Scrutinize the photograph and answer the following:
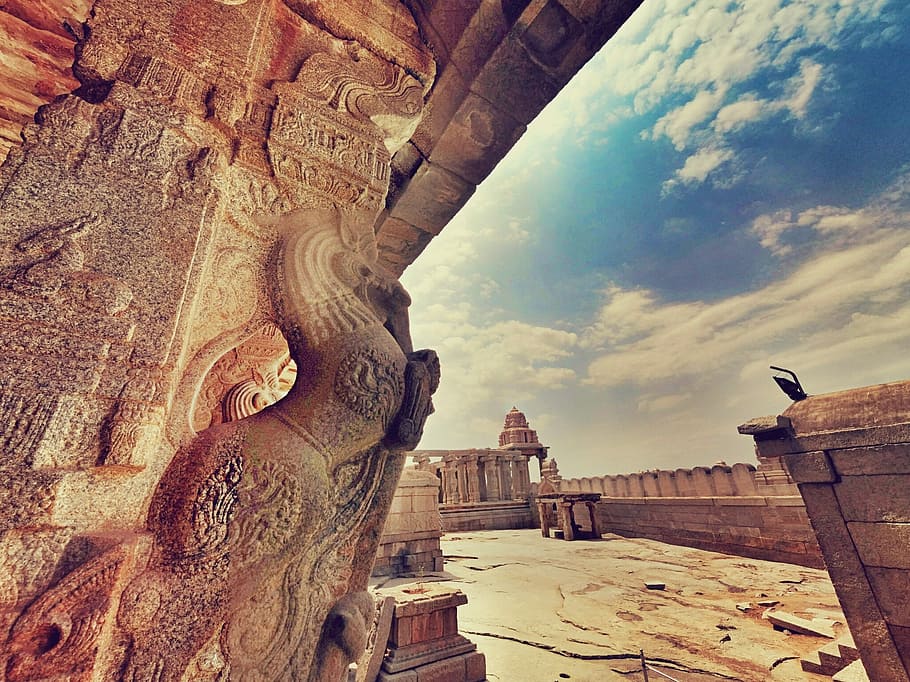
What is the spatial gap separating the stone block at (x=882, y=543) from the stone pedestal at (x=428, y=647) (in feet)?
11.3

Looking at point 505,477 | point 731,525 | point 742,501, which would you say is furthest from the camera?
point 505,477

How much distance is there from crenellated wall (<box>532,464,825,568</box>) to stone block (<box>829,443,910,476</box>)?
7.19 m

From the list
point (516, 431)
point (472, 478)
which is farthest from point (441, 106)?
point (516, 431)

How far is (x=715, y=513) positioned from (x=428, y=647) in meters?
10.8

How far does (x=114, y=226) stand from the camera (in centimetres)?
107

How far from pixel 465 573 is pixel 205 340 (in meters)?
7.04

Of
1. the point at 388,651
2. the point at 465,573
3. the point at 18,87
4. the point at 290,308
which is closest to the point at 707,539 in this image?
the point at 465,573

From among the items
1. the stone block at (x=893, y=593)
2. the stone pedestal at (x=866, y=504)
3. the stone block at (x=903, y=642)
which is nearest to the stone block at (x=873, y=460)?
the stone pedestal at (x=866, y=504)

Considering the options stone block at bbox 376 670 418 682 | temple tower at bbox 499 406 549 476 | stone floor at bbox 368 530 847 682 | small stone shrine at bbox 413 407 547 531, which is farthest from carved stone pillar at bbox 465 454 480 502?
stone block at bbox 376 670 418 682

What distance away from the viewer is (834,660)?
352cm

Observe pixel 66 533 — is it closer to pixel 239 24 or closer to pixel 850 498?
pixel 239 24

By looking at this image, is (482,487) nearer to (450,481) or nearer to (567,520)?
(450,481)

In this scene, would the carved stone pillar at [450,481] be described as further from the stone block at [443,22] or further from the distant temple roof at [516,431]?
the stone block at [443,22]

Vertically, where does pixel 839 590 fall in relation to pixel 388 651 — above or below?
above
